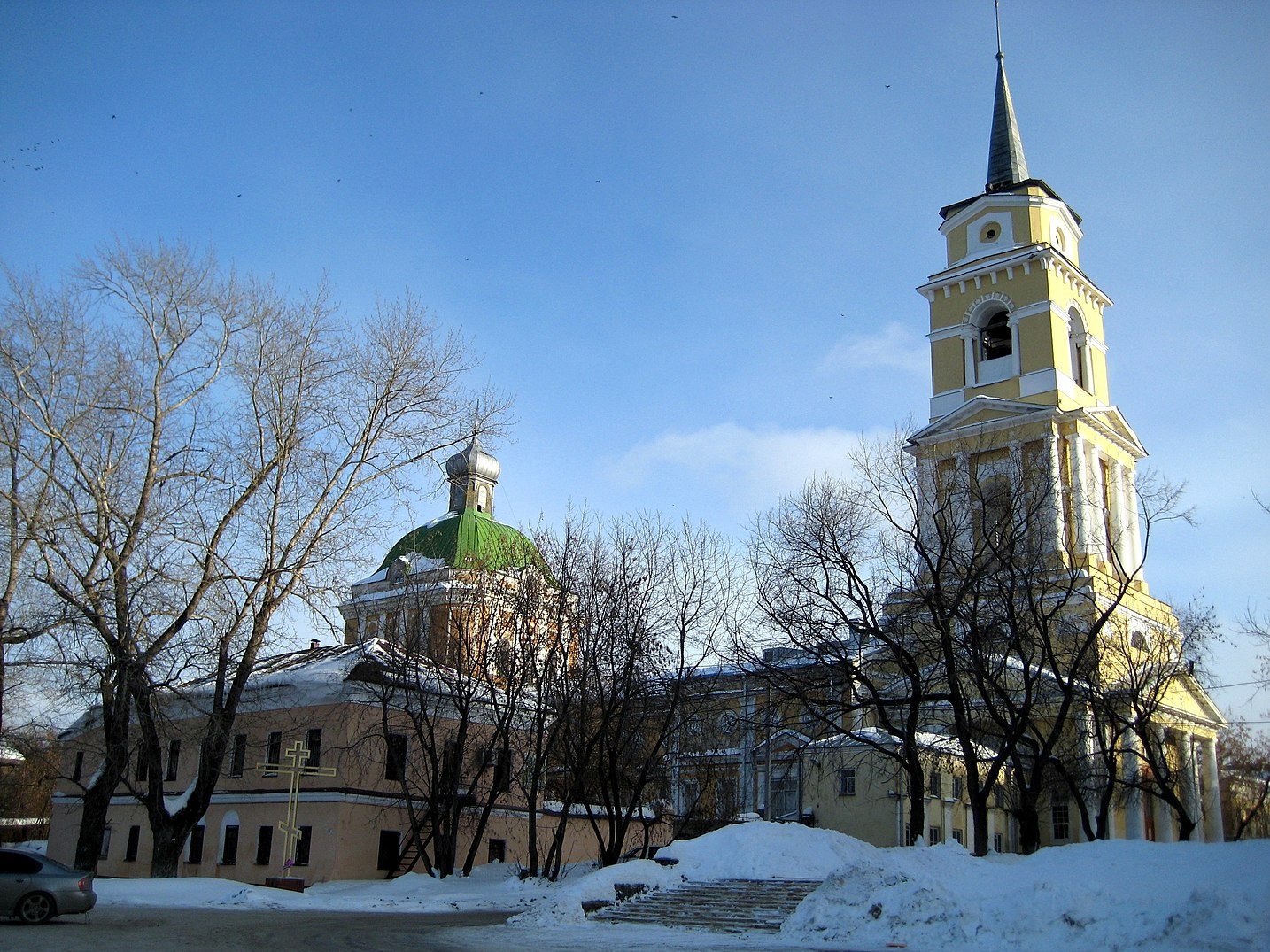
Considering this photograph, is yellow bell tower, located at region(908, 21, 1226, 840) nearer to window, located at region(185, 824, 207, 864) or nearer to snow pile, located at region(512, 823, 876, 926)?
snow pile, located at region(512, 823, 876, 926)

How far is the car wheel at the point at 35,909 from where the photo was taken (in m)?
17.0

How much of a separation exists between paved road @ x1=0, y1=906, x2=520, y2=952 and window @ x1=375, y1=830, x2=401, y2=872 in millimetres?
11710

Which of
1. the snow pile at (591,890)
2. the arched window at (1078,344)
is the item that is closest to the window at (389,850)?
the snow pile at (591,890)

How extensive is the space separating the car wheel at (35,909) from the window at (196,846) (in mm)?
18776

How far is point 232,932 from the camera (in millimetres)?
16750

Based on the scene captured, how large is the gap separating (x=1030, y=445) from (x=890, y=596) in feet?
53.3

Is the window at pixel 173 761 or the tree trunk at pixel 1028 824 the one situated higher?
the window at pixel 173 761

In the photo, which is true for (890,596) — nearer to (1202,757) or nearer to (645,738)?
(645,738)

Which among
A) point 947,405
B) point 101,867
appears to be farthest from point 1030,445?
point 101,867

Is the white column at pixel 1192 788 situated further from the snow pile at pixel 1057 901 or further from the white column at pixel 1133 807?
the snow pile at pixel 1057 901

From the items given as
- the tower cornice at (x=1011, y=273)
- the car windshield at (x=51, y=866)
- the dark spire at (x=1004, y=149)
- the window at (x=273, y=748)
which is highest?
the dark spire at (x=1004, y=149)

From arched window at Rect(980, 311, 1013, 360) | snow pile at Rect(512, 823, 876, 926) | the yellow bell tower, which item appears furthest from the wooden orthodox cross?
arched window at Rect(980, 311, 1013, 360)

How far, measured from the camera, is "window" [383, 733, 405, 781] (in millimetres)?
33866

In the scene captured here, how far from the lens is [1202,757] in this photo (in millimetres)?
44406
